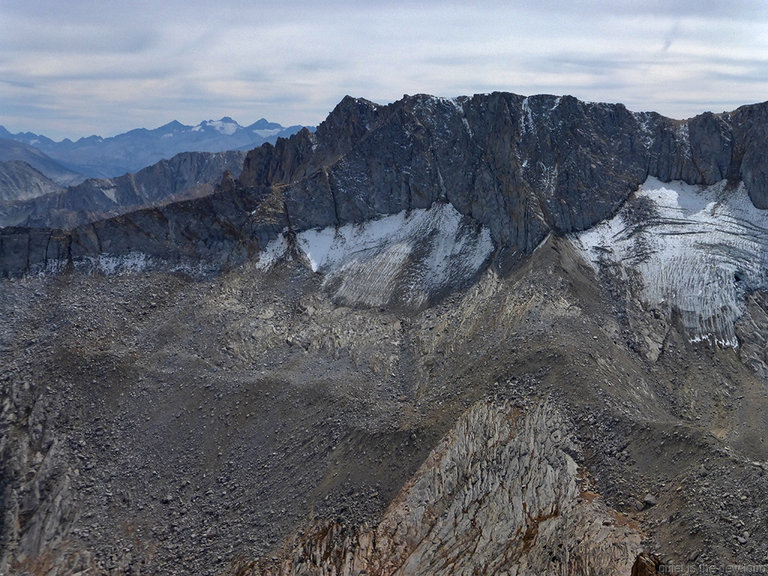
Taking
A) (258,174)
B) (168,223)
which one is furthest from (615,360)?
(258,174)

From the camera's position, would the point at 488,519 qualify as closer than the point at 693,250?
Yes

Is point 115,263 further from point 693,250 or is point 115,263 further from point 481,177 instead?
point 693,250

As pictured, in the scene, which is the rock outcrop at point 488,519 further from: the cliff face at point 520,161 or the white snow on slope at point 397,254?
the cliff face at point 520,161

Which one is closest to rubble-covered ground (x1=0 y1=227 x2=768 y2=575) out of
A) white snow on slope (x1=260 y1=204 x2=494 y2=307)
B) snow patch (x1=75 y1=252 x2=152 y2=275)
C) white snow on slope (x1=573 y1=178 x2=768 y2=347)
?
snow patch (x1=75 y1=252 x2=152 y2=275)

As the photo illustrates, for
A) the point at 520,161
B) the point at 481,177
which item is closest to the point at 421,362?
the point at 481,177

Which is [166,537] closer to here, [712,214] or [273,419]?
[273,419]

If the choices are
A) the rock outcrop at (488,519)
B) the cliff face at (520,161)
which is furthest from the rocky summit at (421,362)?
the cliff face at (520,161)

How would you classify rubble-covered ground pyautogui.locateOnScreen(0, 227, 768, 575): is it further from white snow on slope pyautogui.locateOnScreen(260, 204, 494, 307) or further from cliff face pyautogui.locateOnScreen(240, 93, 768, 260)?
cliff face pyautogui.locateOnScreen(240, 93, 768, 260)
